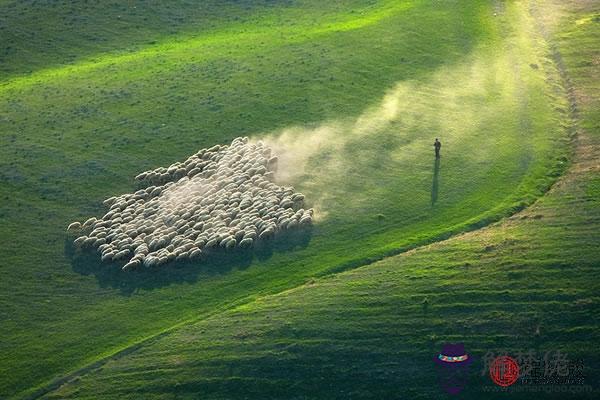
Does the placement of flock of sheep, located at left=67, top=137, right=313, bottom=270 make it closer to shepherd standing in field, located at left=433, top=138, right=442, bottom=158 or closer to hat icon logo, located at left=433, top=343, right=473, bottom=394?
shepherd standing in field, located at left=433, top=138, right=442, bottom=158

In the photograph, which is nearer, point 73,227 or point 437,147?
point 73,227

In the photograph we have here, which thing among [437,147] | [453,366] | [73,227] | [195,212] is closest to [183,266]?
[195,212]

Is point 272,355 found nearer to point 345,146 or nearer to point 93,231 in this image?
point 93,231

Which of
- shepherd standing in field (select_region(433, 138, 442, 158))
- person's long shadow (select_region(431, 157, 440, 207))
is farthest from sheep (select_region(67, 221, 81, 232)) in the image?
shepherd standing in field (select_region(433, 138, 442, 158))

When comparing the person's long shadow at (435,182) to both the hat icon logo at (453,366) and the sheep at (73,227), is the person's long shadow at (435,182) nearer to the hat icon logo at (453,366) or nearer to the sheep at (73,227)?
the hat icon logo at (453,366)

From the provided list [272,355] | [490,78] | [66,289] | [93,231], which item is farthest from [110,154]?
[490,78]

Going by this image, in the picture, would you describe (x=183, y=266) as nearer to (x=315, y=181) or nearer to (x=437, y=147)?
(x=315, y=181)
